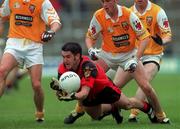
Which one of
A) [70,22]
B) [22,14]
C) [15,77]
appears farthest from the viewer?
[70,22]

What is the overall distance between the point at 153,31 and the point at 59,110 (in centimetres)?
531

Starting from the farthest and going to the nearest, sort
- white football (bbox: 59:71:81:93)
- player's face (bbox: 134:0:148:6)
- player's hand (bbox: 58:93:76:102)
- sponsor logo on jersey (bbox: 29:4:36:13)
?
player's face (bbox: 134:0:148:6), sponsor logo on jersey (bbox: 29:4:36:13), white football (bbox: 59:71:81:93), player's hand (bbox: 58:93:76:102)

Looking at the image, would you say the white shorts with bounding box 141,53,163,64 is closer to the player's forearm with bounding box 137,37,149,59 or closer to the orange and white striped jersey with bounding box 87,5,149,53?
the orange and white striped jersey with bounding box 87,5,149,53

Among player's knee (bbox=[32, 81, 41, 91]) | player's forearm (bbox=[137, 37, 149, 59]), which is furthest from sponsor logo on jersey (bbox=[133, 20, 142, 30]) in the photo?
player's knee (bbox=[32, 81, 41, 91])

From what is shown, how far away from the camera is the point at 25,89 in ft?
107

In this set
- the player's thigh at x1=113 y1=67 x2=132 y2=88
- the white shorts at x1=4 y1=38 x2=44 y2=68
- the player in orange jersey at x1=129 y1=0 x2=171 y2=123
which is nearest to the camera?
the white shorts at x1=4 y1=38 x2=44 y2=68

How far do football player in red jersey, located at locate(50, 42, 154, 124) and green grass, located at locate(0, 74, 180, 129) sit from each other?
326 mm

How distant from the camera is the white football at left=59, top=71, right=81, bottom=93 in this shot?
46.0ft

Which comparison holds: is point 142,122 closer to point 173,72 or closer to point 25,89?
point 25,89

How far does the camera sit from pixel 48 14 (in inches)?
638

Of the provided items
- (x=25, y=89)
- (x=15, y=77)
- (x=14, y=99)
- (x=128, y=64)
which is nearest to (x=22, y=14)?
(x=128, y=64)

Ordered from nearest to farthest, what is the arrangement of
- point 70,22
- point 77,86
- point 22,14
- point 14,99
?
point 77,86 < point 22,14 < point 14,99 < point 70,22

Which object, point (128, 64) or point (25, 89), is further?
point (25, 89)

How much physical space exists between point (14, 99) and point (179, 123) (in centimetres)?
1249
